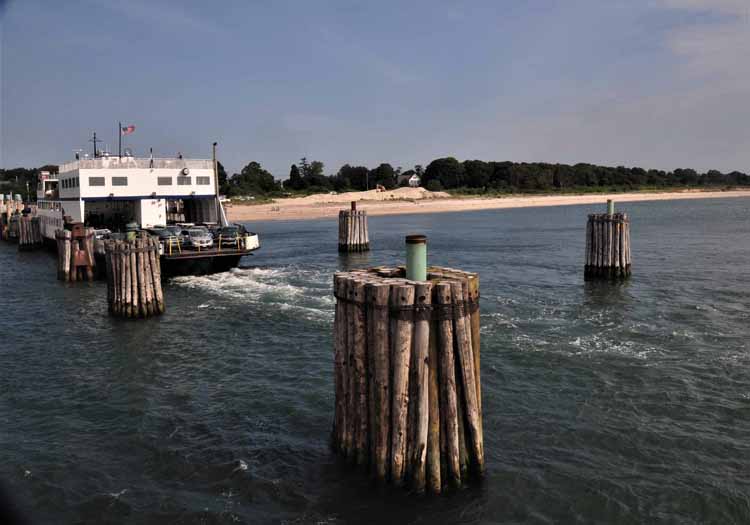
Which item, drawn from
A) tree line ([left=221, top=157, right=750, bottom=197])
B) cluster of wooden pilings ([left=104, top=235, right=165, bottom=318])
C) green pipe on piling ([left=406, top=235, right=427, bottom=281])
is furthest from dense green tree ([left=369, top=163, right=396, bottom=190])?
green pipe on piling ([left=406, top=235, right=427, bottom=281])

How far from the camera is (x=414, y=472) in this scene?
1033cm

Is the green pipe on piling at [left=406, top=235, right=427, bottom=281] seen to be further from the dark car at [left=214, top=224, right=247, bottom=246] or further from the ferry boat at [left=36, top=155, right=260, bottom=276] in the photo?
the dark car at [left=214, top=224, right=247, bottom=246]

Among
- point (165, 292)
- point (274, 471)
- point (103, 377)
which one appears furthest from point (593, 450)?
point (165, 292)

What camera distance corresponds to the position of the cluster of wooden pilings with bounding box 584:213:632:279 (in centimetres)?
3447

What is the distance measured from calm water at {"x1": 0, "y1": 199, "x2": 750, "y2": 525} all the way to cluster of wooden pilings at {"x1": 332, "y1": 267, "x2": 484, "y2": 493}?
530mm

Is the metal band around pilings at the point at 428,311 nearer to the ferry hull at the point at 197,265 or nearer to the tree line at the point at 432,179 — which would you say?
the ferry hull at the point at 197,265

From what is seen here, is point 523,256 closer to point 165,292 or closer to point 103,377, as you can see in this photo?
point 165,292

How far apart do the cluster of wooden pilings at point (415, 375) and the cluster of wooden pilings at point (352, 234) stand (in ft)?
141

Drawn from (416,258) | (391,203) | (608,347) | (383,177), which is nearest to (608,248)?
(608,347)

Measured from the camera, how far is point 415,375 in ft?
33.2

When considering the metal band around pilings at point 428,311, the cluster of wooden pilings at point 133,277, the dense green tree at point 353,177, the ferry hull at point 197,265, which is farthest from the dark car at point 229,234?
the dense green tree at point 353,177

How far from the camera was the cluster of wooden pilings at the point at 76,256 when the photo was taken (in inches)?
1489

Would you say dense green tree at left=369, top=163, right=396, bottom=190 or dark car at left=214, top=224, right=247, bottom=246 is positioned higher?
dense green tree at left=369, top=163, right=396, bottom=190

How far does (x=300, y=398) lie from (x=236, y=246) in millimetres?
22949
